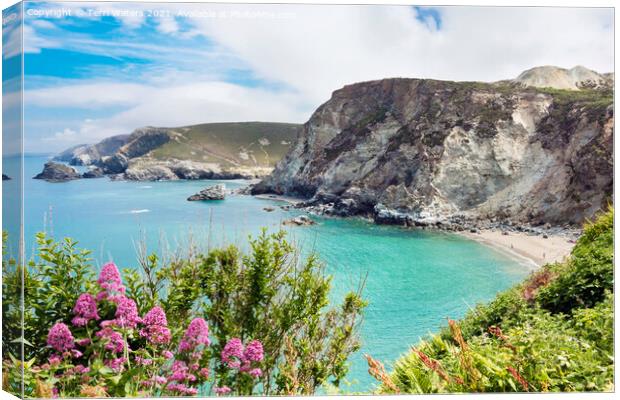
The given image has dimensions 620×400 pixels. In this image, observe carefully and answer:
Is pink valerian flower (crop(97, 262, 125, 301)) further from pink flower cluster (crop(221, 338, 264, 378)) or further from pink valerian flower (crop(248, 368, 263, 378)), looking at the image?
pink valerian flower (crop(248, 368, 263, 378))

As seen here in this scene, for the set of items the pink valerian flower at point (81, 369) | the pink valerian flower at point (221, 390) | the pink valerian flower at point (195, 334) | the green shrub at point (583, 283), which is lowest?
the pink valerian flower at point (221, 390)

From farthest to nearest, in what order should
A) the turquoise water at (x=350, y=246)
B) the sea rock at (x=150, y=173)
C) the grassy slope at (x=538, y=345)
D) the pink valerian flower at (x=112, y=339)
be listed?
1. the sea rock at (x=150, y=173)
2. the turquoise water at (x=350, y=246)
3. the pink valerian flower at (x=112, y=339)
4. the grassy slope at (x=538, y=345)

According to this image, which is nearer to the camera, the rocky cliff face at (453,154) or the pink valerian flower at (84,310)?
the pink valerian flower at (84,310)

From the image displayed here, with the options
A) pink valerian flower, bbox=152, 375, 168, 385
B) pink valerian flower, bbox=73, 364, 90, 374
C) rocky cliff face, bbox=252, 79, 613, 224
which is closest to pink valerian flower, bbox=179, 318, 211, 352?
pink valerian flower, bbox=152, 375, 168, 385

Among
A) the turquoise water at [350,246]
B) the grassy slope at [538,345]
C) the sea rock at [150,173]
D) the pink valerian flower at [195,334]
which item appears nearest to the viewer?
the grassy slope at [538,345]

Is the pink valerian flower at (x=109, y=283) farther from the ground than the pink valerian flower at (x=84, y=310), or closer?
farther from the ground

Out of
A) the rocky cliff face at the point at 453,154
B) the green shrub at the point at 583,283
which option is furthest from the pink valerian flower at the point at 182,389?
the rocky cliff face at the point at 453,154

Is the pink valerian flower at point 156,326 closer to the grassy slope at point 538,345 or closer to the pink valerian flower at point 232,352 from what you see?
the pink valerian flower at point 232,352

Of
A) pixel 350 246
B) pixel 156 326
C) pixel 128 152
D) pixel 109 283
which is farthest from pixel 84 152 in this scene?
pixel 128 152
